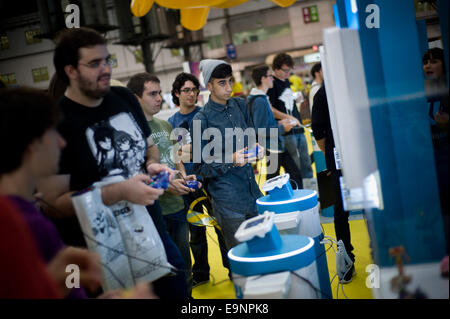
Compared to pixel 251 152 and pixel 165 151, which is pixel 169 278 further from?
pixel 165 151

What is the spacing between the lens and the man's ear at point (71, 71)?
154 centimetres

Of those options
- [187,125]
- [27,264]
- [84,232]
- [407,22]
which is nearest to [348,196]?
[407,22]

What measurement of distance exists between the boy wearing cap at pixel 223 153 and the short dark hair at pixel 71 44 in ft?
4.46

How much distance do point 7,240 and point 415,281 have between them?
1.04 meters

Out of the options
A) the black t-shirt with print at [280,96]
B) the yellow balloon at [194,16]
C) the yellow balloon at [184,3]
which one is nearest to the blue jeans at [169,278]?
the yellow balloon at [184,3]

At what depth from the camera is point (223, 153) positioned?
283 centimetres

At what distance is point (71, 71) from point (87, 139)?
255 mm

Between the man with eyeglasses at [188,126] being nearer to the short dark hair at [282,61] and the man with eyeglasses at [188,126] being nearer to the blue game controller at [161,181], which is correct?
the short dark hair at [282,61]

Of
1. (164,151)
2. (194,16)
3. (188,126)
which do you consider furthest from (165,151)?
(194,16)
